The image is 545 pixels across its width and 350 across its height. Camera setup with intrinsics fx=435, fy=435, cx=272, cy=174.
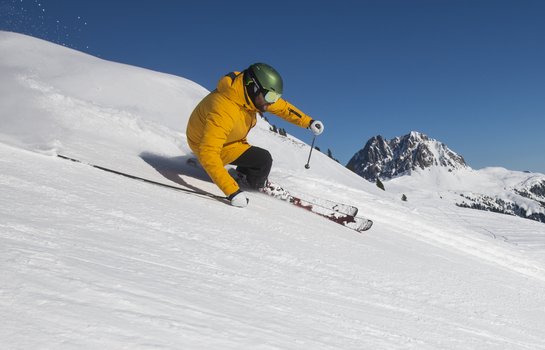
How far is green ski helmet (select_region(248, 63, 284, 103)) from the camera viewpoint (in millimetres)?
6016

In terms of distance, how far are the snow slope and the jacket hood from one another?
4.59 ft

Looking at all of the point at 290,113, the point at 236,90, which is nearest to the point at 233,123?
the point at 236,90

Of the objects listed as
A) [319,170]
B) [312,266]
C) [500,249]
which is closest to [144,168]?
[312,266]

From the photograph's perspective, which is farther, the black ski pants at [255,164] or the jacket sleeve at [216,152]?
the black ski pants at [255,164]

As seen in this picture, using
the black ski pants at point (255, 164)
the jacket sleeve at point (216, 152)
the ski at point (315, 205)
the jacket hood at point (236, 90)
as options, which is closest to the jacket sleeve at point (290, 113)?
the black ski pants at point (255, 164)

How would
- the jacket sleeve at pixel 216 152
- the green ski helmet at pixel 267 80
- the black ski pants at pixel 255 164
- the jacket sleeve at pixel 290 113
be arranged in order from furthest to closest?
the jacket sleeve at pixel 290 113 → the black ski pants at pixel 255 164 → the green ski helmet at pixel 267 80 → the jacket sleeve at pixel 216 152

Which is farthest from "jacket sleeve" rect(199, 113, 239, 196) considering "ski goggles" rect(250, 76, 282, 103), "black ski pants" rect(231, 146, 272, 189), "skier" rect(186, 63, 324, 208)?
"black ski pants" rect(231, 146, 272, 189)

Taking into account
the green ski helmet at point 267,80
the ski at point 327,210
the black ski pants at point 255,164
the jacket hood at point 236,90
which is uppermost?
the green ski helmet at point 267,80

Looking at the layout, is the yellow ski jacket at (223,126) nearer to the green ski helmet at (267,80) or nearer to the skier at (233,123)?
the skier at (233,123)

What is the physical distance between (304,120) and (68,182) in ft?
15.5

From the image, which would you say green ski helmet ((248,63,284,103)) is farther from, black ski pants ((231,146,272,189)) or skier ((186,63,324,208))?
black ski pants ((231,146,272,189))

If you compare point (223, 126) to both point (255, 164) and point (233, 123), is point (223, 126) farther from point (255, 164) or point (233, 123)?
point (255, 164)

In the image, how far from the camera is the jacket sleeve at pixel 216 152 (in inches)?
223

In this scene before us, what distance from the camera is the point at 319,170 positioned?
56.4ft
